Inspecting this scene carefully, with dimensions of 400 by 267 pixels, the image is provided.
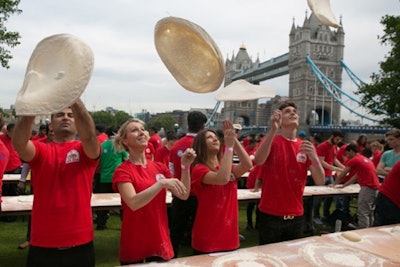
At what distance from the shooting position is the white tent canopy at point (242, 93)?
98.8 inches

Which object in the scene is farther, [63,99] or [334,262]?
[334,262]

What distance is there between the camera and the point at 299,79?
2785 inches

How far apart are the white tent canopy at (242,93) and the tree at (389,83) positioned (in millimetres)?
18141

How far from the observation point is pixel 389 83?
19.0 metres

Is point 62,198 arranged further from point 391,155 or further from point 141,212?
point 391,155

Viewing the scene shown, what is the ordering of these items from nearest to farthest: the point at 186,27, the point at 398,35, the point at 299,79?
the point at 186,27
the point at 398,35
the point at 299,79

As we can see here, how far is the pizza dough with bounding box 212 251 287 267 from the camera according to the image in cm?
242

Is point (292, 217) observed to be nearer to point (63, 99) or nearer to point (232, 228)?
point (232, 228)

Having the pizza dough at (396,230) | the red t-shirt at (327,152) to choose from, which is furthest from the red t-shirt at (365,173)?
the pizza dough at (396,230)

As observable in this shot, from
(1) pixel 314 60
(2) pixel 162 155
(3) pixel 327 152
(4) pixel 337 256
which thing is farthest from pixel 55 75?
(1) pixel 314 60

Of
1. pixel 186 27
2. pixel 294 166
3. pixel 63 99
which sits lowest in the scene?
pixel 294 166

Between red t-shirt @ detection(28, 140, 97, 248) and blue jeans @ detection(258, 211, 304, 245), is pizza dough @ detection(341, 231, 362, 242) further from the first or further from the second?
red t-shirt @ detection(28, 140, 97, 248)

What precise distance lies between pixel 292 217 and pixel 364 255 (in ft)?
2.50

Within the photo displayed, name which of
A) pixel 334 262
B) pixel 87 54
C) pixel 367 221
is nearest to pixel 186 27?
pixel 87 54
